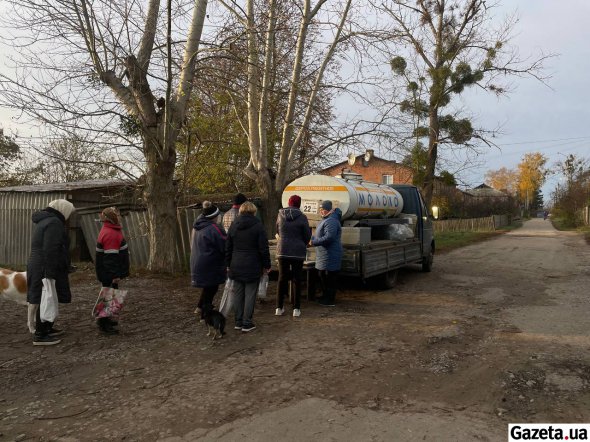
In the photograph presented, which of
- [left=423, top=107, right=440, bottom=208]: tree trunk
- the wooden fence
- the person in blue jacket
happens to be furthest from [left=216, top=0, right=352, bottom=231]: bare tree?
the wooden fence

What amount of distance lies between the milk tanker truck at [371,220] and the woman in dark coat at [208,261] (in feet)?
7.39

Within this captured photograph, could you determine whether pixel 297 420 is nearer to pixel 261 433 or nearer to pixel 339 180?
pixel 261 433

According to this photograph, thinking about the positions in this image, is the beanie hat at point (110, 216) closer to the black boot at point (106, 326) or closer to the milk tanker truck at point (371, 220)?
the black boot at point (106, 326)

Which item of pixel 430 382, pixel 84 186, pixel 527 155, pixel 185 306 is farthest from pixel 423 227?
pixel 527 155

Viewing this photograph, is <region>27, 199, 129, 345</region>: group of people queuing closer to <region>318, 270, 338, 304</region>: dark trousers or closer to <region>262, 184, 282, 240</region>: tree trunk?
<region>318, 270, 338, 304</region>: dark trousers

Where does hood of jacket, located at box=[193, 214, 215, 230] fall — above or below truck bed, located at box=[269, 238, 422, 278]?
above

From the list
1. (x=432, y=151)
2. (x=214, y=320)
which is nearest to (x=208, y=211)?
(x=214, y=320)

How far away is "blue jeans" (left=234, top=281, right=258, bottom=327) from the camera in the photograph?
614cm

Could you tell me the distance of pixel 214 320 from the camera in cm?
575

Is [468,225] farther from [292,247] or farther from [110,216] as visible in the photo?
[110,216]

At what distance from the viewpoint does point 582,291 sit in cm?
952

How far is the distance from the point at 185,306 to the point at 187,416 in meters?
4.10

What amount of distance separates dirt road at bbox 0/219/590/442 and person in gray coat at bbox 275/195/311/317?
1.59 feet

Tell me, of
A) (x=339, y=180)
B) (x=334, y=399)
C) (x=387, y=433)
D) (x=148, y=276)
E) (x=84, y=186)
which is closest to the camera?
(x=387, y=433)
